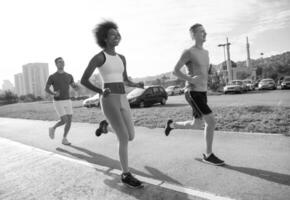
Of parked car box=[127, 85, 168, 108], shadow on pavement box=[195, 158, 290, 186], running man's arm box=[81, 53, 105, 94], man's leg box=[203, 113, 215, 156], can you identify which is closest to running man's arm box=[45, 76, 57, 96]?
running man's arm box=[81, 53, 105, 94]

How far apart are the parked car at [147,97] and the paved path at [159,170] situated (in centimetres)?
1064

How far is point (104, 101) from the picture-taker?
11.5 feet

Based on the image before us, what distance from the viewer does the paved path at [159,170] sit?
10.5 ft

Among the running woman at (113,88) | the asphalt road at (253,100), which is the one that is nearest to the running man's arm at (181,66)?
the running woman at (113,88)

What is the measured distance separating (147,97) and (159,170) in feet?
44.0

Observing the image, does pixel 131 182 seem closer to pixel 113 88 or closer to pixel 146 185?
pixel 146 185

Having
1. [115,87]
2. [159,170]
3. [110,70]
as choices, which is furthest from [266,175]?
[110,70]

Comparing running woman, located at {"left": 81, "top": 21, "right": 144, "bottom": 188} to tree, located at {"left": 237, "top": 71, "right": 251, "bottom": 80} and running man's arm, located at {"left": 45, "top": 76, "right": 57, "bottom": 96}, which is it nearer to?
running man's arm, located at {"left": 45, "top": 76, "right": 57, "bottom": 96}

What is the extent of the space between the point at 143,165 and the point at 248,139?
2410mm

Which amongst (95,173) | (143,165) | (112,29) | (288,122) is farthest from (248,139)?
(112,29)

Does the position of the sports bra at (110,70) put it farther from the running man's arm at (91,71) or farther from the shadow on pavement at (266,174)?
the shadow on pavement at (266,174)

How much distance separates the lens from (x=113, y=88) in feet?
11.6

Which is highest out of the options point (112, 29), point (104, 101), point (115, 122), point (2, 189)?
point (112, 29)

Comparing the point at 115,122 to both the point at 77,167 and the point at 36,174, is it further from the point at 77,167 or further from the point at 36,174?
the point at 36,174
